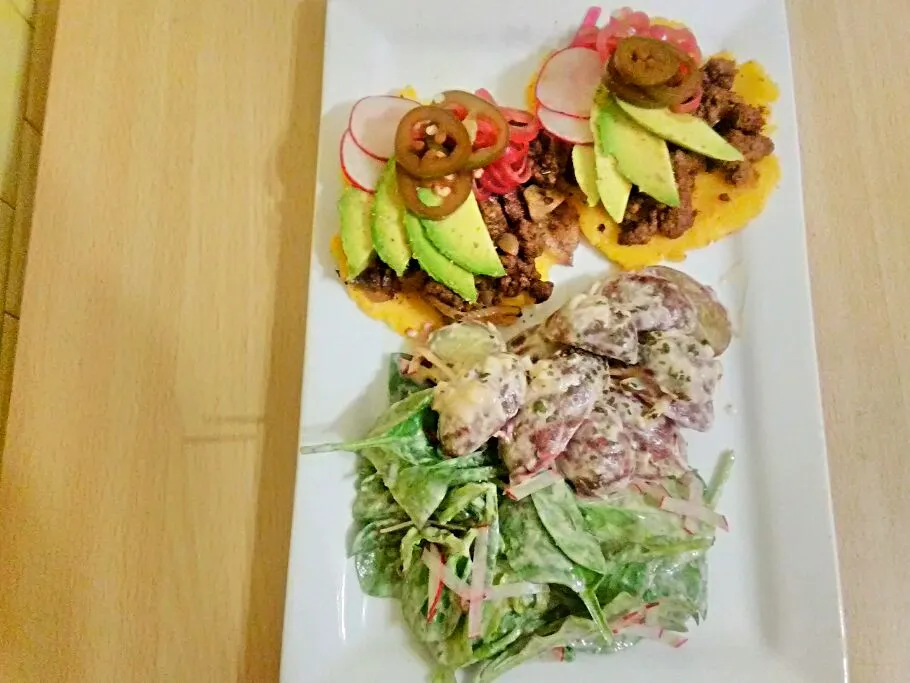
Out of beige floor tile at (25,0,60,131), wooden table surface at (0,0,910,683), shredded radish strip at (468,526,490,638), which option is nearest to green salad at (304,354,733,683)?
shredded radish strip at (468,526,490,638)

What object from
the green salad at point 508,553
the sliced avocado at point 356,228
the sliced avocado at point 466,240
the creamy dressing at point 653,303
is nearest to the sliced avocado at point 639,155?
the creamy dressing at point 653,303

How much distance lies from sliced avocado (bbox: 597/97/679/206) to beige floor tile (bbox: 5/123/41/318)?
153 centimetres

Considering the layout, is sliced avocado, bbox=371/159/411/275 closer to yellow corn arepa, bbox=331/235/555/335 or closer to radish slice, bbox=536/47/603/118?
yellow corn arepa, bbox=331/235/555/335

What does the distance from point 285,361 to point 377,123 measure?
625mm

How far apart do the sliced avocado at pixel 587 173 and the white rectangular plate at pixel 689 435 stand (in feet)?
0.53

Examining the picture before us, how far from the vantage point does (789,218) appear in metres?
1.95

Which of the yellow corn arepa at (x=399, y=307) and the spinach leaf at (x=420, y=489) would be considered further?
the yellow corn arepa at (x=399, y=307)

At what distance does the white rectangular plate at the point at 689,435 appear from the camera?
170cm

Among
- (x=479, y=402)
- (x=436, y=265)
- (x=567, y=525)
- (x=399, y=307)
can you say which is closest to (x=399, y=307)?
(x=399, y=307)

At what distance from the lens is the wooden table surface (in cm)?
180

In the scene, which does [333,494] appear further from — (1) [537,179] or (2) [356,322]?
(1) [537,179]

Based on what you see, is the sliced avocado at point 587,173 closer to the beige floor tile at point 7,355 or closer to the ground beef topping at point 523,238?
the ground beef topping at point 523,238


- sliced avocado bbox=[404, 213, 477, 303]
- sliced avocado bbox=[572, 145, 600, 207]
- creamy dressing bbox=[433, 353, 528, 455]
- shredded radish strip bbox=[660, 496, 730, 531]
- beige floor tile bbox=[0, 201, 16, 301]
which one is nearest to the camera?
creamy dressing bbox=[433, 353, 528, 455]

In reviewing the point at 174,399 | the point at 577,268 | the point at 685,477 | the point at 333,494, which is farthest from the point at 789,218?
the point at 174,399
